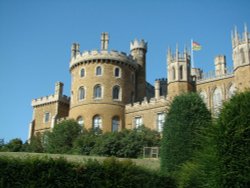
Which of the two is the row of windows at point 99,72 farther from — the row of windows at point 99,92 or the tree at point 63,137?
the tree at point 63,137

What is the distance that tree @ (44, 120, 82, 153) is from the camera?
4200 centimetres

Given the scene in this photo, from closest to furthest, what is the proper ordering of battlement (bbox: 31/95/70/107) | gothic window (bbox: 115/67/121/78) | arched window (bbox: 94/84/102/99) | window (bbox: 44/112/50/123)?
arched window (bbox: 94/84/102/99)
gothic window (bbox: 115/67/121/78)
battlement (bbox: 31/95/70/107)
window (bbox: 44/112/50/123)

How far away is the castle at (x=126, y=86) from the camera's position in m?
44.9

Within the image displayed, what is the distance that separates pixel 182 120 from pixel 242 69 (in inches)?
753

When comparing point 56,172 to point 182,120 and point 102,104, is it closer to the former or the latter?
point 182,120

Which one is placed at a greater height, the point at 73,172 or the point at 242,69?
the point at 242,69

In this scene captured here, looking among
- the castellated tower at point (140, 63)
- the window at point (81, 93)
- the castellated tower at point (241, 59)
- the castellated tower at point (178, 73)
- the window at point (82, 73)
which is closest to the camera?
the castellated tower at point (241, 59)

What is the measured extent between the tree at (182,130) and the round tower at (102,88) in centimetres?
2202

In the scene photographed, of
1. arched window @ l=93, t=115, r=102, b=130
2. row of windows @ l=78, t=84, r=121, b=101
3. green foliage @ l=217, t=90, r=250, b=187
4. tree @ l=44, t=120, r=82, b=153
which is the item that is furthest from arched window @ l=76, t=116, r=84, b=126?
green foliage @ l=217, t=90, r=250, b=187

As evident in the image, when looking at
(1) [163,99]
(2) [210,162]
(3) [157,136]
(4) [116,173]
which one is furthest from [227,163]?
(1) [163,99]

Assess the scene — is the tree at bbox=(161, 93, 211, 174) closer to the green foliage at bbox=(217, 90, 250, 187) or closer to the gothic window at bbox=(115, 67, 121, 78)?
the green foliage at bbox=(217, 90, 250, 187)

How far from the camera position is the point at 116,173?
20078 millimetres

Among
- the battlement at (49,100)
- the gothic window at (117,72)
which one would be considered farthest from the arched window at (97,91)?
the battlement at (49,100)

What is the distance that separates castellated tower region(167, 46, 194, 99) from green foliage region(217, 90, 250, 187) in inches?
1103
